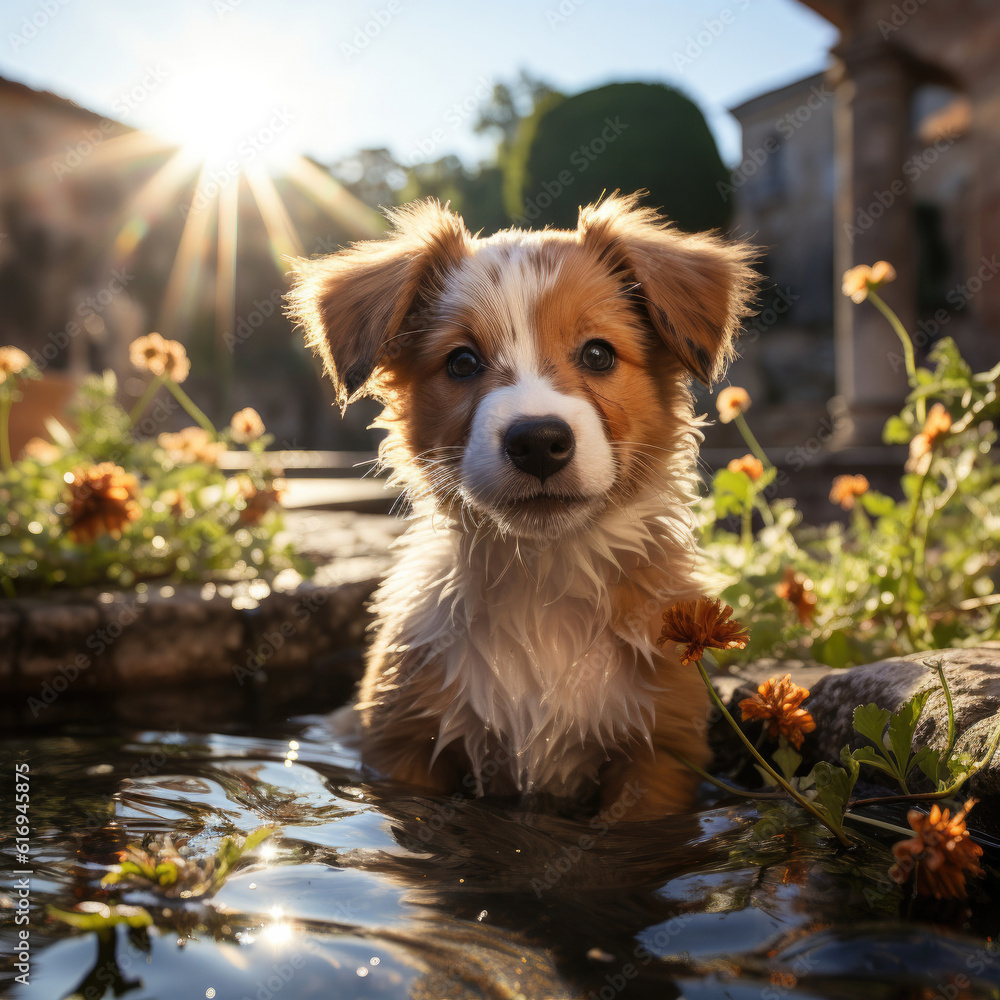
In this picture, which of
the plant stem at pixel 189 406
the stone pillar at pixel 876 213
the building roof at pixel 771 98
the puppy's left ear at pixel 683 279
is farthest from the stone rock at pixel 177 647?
the building roof at pixel 771 98

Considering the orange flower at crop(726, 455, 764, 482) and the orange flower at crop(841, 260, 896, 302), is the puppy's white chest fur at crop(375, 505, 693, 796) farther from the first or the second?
the orange flower at crop(841, 260, 896, 302)

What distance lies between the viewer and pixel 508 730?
2.47 metres

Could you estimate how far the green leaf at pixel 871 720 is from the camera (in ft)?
5.94

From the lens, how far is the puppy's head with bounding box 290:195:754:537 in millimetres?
2314

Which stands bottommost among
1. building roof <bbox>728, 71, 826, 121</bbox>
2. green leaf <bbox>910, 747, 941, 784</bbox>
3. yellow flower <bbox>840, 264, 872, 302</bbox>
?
green leaf <bbox>910, 747, 941, 784</bbox>

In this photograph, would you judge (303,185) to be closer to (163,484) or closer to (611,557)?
(163,484)

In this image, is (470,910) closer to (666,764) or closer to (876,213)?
(666,764)

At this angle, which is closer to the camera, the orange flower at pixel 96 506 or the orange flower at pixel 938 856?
the orange flower at pixel 938 856

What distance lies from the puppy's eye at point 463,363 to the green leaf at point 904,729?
149 cm

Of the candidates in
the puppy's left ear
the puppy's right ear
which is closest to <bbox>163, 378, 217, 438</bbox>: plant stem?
the puppy's right ear

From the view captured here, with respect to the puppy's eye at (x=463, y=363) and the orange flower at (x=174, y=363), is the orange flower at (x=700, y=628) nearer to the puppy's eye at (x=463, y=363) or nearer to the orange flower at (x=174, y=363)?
the puppy's eye at (x=463, y=363)

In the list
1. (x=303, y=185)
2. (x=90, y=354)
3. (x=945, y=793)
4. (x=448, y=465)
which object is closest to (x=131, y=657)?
(x=448, y=465)

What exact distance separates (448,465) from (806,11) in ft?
31.6

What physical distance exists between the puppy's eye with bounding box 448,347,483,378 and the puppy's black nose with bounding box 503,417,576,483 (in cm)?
43
